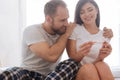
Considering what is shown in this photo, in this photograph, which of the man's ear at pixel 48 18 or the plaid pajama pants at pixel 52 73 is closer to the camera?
the plaid pajama pants at pixel 52 73

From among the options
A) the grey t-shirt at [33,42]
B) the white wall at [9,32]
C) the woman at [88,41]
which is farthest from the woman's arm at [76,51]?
the white wall at [9,32]

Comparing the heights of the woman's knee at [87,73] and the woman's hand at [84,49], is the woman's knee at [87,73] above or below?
below

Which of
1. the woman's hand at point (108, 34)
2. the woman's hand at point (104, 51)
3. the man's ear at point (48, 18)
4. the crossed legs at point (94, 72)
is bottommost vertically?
the crossed legs at point (94, 72)

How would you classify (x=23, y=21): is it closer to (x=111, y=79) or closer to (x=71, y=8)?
(x=71, y=8)

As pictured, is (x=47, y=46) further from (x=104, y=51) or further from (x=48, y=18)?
(x=104, y=51)

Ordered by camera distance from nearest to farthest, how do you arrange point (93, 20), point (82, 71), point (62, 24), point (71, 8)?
point (82, 71)
point (62, 24)
point (93, 20)
point (71, 8)

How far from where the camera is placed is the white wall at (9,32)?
82.7 inches

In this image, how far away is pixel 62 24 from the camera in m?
1.55

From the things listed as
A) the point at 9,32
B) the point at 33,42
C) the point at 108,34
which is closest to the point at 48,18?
the point at 33,42

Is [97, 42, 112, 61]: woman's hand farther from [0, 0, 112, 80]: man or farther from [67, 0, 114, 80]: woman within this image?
[0, 0, 112, 80]: man

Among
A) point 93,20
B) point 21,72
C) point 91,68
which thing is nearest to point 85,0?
point 93,20

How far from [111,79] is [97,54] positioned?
0.20 meters

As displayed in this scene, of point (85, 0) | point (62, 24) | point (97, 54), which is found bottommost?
point (97, 54)

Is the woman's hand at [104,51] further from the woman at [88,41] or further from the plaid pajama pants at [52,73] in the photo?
the plaid pajama pants at [52,73]
